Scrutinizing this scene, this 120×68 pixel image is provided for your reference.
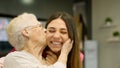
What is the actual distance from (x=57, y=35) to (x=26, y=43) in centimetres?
22

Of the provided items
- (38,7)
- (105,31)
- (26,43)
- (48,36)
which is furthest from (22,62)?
(105,31)

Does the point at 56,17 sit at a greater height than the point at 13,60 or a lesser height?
greater

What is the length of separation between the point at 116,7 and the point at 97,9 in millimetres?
607

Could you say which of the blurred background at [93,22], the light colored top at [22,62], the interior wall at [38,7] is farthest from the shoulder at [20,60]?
the blurred background at [93,22]

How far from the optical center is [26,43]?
136cm

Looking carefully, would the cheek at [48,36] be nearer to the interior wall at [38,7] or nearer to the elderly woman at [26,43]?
the elderly woman at [26,43]

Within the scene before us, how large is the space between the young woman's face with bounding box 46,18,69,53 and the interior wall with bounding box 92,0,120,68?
4193mm

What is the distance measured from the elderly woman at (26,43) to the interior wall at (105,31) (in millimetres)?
4362

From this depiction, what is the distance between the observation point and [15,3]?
5.05 metres

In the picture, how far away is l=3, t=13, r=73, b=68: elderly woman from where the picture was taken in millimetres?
1289

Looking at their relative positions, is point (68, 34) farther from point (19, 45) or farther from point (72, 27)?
point (19, 45)

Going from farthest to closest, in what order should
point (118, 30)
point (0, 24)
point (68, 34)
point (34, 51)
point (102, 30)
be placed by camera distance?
1. point (102, 30)
2. point (118, 30)
3. point (0, 24)
4. point (68, 34)
5. point (34, 51)

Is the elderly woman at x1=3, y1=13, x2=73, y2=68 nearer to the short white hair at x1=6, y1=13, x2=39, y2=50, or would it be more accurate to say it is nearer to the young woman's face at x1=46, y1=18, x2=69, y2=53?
the short white hair at x1=6, y1=13, x2=39, y2=50

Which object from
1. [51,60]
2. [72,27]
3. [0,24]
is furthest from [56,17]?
[0,24]
